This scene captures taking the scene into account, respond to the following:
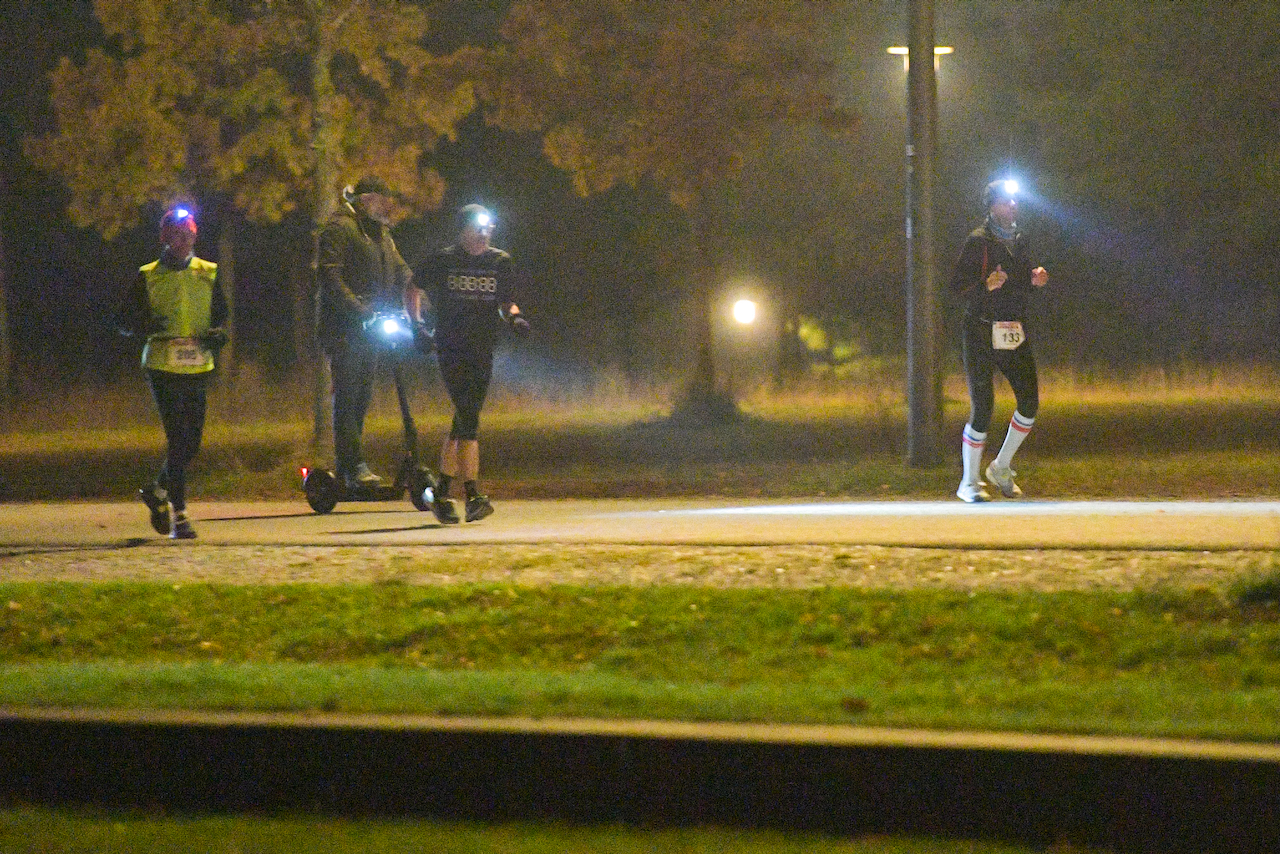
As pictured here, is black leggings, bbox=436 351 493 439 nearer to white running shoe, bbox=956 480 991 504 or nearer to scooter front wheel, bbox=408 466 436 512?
scooter front wheel, bbox=408 466 436 512

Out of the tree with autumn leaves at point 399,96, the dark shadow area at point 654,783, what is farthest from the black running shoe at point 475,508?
the dark shadow area at point 654,783

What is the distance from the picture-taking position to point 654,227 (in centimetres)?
3753

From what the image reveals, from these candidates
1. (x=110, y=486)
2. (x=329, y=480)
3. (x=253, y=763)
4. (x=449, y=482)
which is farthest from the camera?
(x=110, y=486)

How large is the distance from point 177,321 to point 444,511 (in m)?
2.04

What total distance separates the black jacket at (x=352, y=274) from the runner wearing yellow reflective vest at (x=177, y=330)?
806mm

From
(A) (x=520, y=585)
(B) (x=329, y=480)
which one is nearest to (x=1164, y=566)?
(A) (x=520, y=585)

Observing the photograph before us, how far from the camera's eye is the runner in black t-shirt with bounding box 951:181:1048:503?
11.7m

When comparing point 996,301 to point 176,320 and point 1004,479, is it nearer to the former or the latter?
point 1004,479

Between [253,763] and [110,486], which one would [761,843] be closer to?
[253,763]

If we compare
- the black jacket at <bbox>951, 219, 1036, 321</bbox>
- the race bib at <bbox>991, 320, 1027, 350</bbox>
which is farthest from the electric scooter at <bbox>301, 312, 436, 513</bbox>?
the race bib at <bbox>991, 320, 1027, 350</bbox>

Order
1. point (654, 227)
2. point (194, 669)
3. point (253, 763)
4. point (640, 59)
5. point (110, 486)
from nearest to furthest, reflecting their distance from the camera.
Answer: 1. point (253, 763)
2. point (194, 669)
3. point (110, 486)
4. point (640, 59)
5. point (654, 227)

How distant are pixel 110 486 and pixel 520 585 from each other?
349 inches

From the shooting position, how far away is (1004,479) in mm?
12258

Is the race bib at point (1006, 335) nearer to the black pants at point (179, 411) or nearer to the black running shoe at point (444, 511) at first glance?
the black running shoe at point (444, 511)
